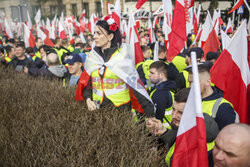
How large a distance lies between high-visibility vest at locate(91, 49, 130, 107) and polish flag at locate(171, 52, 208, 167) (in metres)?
1.05

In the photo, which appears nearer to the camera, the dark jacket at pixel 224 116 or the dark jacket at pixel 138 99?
the dark jacket at pixel 224 116

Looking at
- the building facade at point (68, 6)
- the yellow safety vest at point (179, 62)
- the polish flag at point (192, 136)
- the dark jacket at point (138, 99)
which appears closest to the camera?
the polish flag at point (192, 136)

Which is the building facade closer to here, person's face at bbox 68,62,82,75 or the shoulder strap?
person's face at bbox 68,62,82,75

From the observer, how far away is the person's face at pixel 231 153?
1208 millimetres

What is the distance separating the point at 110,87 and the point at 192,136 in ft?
3.91

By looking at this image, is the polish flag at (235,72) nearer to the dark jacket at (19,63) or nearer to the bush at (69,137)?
the bush at (69,137)

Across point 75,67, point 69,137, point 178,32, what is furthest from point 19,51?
point 69,137

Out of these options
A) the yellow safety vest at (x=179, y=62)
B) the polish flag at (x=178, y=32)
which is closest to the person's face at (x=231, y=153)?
the polish flag at (x=178, y=32)

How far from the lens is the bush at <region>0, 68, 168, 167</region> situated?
67.2 inches

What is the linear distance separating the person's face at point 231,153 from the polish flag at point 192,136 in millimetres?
101

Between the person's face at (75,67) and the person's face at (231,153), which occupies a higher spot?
the person's face at (75,67)

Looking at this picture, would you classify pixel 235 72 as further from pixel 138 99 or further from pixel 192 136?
pixel 192 136

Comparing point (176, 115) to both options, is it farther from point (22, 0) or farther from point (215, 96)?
point (22, 0)

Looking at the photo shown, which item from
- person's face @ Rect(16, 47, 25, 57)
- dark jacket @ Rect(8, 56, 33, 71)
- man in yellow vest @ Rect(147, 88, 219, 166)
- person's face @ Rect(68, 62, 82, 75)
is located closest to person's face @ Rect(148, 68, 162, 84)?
man in yellow vest @ Rect(147, 88, 219, 166)
